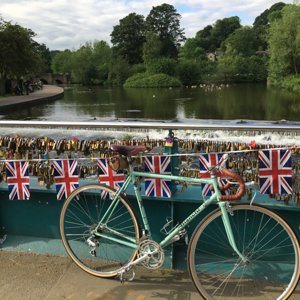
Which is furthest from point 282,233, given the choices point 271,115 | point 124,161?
point 271,115

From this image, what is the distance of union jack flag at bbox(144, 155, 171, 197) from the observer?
3.21 metres

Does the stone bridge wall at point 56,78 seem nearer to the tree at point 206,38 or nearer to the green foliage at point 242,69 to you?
the green foliage at point 242,69

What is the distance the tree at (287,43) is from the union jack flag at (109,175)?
52843mm

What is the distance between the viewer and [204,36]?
411 ft

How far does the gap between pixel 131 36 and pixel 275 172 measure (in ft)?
310

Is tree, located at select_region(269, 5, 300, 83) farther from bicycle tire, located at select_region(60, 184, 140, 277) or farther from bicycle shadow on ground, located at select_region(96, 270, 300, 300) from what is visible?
bicycle shadow on ground, located at select_region(96, 270, 300, 300)

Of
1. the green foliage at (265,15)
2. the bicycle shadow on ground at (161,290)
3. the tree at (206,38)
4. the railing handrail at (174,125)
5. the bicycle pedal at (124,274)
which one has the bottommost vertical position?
the bicycle shadow on ground at (161,290)

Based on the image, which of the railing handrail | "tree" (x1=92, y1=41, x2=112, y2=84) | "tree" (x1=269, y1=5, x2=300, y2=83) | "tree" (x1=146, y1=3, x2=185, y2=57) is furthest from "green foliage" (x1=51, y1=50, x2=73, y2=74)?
the railing handrail

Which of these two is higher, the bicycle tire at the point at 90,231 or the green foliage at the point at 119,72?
the green foliage at the point at 119,72

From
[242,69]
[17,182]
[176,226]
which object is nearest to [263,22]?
[242,69]

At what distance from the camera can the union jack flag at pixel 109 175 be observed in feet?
10.7

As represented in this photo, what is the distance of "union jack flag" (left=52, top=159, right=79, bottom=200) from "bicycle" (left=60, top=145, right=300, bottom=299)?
0.15 meters

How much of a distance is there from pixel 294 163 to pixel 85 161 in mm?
1809

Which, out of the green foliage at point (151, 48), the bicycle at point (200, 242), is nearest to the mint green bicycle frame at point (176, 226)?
the bicycle at point (200, 242)
